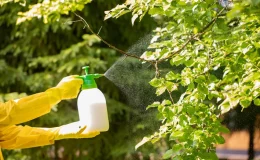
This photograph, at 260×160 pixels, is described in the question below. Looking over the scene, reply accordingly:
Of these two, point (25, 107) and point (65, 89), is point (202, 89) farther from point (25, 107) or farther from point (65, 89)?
point (25, 107)

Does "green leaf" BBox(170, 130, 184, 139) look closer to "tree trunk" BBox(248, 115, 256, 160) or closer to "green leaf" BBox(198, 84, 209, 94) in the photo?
"green leaf" BBox(198, 84, 209, 94)

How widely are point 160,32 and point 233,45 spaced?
393 millimetres

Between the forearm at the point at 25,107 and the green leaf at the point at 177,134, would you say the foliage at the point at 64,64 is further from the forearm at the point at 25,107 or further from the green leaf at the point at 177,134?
the forearm at the point at 25,107

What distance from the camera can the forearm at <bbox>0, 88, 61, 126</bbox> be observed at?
7.03ft

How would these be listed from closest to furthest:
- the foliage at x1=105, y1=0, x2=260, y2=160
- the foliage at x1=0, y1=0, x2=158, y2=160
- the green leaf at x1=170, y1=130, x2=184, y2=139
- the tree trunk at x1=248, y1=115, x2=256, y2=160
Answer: the foliage at x1=105, y1=0, x2=260, y2=160
the green leaf at x1=170, y1=130, x2=184, y2=139
the tree trunk at x1=248, y1=115, x2=256, y2=160
the foliage at x1=0, y1=0, x2=158, y2=160

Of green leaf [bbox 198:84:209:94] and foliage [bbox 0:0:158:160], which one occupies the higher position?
green leaf [bbox 198:84:209:94]

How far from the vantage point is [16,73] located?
5.17 meters

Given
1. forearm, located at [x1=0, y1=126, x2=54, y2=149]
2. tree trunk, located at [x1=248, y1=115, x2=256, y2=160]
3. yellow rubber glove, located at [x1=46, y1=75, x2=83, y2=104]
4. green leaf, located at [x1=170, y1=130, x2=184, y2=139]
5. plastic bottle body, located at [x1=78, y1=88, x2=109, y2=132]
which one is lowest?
tree trunk, located at [x1=248, y1=115, x2=256, y2=160]

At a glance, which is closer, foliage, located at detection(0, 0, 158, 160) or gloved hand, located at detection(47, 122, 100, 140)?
gloved hand, located at detection(47, 122, 100, 140)

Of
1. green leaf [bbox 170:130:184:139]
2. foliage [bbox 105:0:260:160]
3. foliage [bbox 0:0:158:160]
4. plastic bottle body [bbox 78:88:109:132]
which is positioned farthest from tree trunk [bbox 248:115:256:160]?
plastic bottle body [bbox 78:88:109:132]

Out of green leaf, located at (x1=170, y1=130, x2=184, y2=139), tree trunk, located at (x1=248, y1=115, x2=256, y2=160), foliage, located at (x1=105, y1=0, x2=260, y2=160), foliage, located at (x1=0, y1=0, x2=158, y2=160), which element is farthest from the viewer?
foliage, located at (x1=0, y1=0, x2=158, y2=160)

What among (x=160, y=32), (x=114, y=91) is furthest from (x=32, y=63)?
(x=160, y=32)

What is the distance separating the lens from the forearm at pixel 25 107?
2143mm

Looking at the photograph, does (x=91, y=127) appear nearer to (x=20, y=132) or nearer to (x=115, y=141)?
(x=20, y=132)
